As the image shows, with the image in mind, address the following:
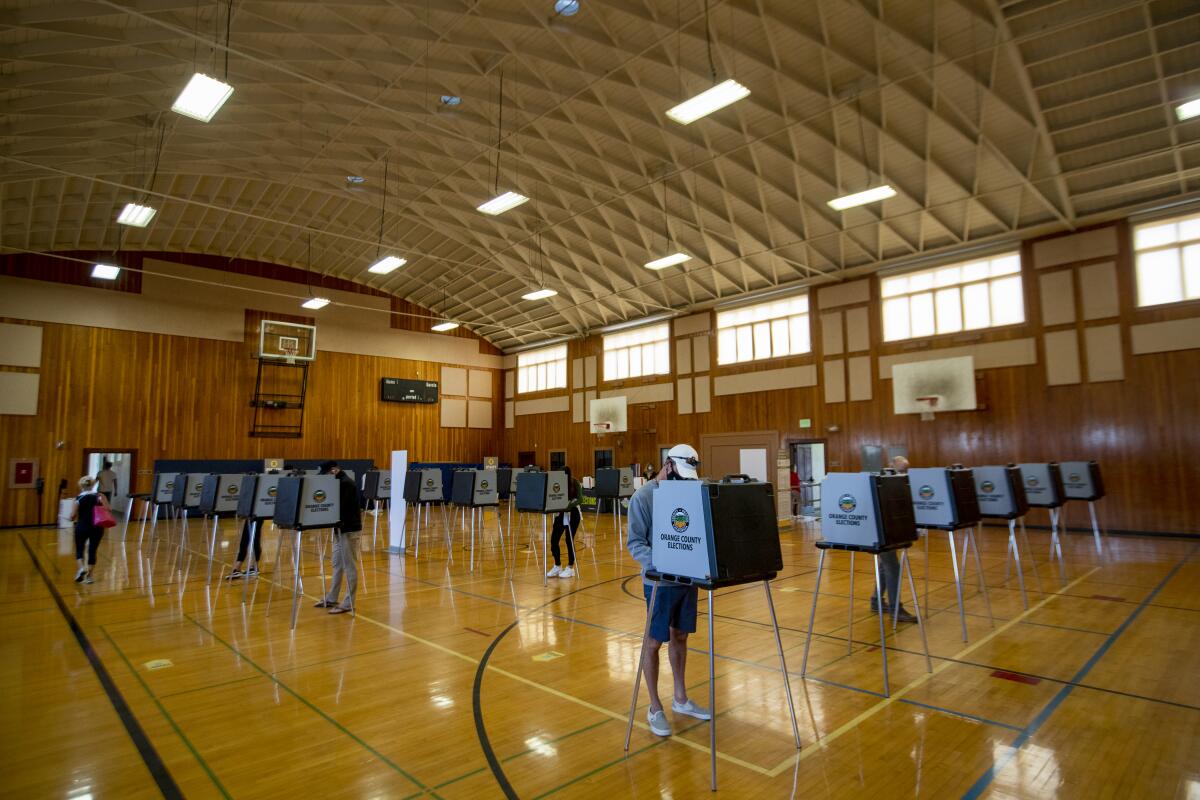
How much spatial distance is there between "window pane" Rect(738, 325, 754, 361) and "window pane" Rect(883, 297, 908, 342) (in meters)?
4.51

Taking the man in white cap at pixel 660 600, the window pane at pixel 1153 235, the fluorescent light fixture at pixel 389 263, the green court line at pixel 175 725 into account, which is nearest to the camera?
the green court line at pixel 175 725

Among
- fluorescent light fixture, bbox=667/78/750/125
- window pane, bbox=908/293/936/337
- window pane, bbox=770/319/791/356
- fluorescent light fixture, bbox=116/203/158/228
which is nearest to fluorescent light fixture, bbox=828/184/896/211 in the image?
fluorescent light fixture, bbox=667/78/750/125

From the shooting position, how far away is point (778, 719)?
423 centimetres

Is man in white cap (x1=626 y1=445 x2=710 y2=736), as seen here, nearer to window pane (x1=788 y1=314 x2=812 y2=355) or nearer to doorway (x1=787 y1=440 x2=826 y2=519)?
doorway (x1=787 y1=440 x2=826 y2=519)

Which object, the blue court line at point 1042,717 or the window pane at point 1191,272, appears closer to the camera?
the blue court line at point 1042,717

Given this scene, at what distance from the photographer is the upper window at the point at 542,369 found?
93.6 ft

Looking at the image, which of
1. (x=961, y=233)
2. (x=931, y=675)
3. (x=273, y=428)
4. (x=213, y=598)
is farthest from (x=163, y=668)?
(x=273, y=428)

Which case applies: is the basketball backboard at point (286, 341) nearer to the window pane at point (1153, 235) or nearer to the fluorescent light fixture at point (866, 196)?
the fluorescent light fixture at point (866, 196)

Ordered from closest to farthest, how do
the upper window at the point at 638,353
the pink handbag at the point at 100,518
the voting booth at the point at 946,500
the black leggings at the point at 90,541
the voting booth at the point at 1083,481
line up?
the voting booth at the point at 946,500 → the pink handbag at the point at 100,518 → the black leggings at the point at 90,541 → the voting booth at the point at 1083,481 → the upper window at the point at 638,353

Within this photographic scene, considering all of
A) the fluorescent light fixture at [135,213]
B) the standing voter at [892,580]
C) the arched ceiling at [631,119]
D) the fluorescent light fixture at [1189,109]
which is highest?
the arched ceiling at [631,119]

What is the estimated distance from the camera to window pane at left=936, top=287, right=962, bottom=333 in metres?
16.7

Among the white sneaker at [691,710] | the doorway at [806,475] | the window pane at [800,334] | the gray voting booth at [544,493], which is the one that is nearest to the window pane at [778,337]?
the window pane at [800,334]

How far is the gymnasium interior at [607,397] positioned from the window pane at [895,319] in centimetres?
25

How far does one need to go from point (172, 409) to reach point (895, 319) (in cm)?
2436
